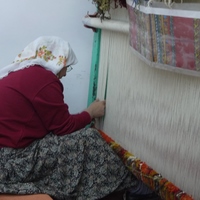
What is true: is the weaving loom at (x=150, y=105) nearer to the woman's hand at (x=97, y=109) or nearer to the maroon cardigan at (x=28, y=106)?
the woman's hand at (x=97, y=109)

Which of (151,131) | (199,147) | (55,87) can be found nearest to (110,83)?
(55,87)

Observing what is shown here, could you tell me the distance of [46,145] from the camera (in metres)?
1.73

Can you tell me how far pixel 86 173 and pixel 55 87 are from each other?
0.40 m

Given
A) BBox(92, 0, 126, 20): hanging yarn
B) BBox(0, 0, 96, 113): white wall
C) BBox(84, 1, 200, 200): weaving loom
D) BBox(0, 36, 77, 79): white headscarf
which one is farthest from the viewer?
BBox(0, 0, 96, 113): white wall

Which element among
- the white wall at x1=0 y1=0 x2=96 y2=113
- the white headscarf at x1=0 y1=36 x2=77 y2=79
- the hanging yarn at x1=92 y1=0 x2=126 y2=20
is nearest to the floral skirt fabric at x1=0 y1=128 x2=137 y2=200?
the white headscarf at x1=0 y1=36 x2=77 y2=79

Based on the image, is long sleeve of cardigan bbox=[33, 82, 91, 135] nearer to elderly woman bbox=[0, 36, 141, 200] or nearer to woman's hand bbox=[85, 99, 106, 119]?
elderly woman bbox=[0, 36, 141, 200]

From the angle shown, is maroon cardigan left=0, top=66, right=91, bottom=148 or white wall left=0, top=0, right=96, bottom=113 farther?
white wall left=0, top=0, right=96, bottom=113

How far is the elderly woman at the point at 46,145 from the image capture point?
1.70 metres

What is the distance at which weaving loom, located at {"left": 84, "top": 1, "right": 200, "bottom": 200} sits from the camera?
130 centimetres

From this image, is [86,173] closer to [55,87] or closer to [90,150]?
[90,150]

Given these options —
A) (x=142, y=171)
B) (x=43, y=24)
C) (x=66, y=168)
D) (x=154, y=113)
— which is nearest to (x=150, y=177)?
(x=142, y=171)

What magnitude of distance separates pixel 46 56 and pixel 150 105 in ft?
1.87

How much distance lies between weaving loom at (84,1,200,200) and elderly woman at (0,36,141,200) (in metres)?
0.13

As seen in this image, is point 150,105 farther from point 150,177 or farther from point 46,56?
point 46,56
